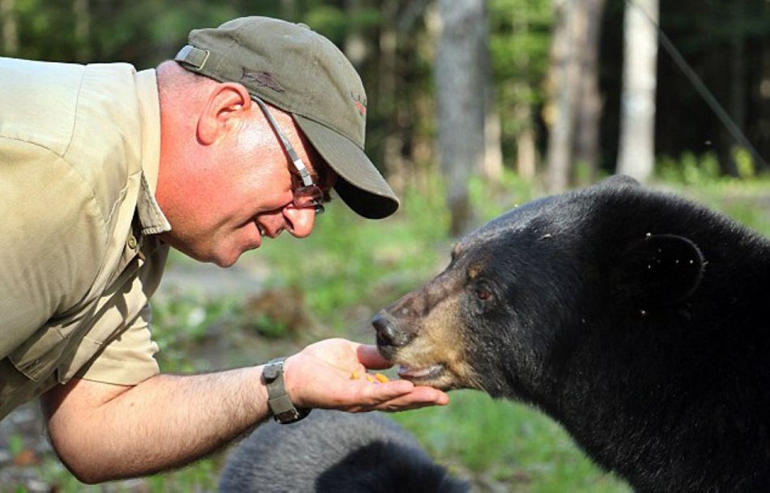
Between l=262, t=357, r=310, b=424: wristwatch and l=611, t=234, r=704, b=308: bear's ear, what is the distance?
1091 millimetres

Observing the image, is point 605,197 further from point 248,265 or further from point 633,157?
point 633,157

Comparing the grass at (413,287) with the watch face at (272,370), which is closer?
the watch face at (272,370)

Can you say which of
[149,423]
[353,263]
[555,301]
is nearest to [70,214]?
[149,423]

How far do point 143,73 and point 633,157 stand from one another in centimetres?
1435

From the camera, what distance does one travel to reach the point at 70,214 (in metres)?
2.74

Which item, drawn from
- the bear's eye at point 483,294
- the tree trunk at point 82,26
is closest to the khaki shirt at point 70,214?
the bear's eye at point 483,294

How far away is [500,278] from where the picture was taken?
338 centimetres

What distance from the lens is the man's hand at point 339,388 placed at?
3.13 metres

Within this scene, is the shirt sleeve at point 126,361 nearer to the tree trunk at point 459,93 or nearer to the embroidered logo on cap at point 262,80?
the embroidered logo on cap at point 262,80

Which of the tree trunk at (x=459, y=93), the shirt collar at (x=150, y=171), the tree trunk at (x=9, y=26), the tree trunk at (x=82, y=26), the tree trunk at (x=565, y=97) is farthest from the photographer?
the tree trunk at (x=82, y=26)

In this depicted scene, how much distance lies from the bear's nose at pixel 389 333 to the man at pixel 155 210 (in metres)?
0.08

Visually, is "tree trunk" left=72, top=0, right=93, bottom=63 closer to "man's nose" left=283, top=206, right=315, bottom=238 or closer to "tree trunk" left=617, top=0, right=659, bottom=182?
"tree trunk" left=617, top=0, right=659, bottom=182

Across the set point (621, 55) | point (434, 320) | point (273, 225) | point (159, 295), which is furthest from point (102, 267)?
point (621, 55)

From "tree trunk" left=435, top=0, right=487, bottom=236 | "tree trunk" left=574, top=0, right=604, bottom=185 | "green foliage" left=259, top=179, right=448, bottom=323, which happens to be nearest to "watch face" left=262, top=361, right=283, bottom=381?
"green foliage" left=259, top=179, right=448, bottom=323
